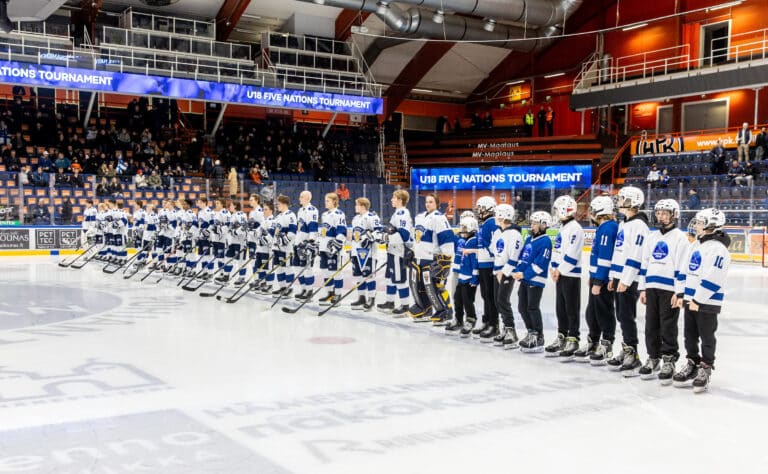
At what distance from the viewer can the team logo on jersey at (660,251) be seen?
222 inches

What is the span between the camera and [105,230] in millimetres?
15984

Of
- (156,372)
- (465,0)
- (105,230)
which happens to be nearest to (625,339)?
(156,372)

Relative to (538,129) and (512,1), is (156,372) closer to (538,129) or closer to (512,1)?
(512,1)

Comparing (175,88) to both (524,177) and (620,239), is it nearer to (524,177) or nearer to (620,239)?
(524,177)

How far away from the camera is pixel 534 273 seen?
671 cm

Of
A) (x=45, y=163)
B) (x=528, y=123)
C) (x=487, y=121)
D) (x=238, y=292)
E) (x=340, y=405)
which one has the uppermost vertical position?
(x=487, y=121)

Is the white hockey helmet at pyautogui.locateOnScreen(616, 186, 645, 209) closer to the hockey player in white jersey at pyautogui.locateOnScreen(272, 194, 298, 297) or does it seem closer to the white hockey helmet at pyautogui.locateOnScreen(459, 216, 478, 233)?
the white hockey helmet at pyautogui.locateOnScreen(459, 216, 478, 233)

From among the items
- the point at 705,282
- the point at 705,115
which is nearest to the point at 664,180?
the point at 705,115

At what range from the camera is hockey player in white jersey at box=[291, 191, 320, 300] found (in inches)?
407

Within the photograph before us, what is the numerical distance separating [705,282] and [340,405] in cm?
290

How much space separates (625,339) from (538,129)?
26.4 m

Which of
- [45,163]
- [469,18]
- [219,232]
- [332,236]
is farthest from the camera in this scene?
[469,18]

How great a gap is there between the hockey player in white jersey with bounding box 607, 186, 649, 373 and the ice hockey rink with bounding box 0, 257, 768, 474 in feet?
0.80

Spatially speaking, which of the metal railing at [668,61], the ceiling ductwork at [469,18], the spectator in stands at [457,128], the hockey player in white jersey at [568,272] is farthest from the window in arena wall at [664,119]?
the hockey player in white jersey at [568,272]
